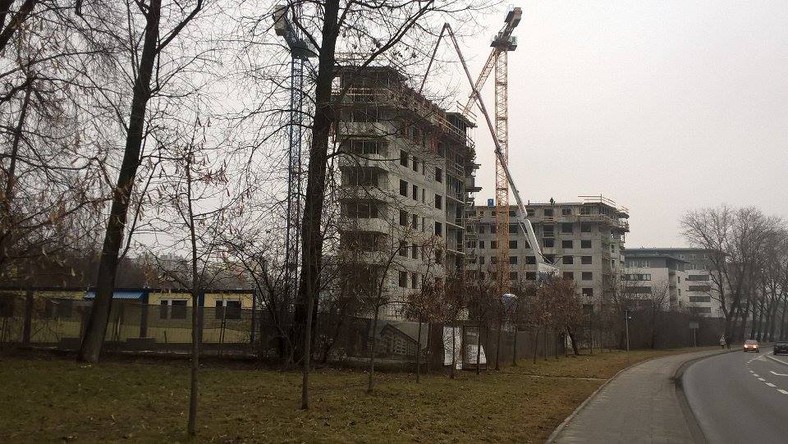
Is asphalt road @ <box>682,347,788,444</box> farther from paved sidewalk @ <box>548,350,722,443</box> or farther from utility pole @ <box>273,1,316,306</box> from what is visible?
utility pole @ <box>273,1,316,306</box>

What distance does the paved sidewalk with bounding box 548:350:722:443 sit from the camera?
1211 centimetres

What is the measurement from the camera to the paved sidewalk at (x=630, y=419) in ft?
39.7

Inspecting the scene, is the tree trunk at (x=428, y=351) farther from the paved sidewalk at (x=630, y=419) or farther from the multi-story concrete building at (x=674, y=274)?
the multi-story concrete building at (x=674, y=274)

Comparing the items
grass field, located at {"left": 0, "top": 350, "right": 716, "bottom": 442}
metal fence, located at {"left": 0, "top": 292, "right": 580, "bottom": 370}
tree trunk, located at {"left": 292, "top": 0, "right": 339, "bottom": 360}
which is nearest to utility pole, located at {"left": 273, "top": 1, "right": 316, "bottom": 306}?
tree trunk, located at {"left": 292, "top": 0, "right": 339, "bottom": 360}

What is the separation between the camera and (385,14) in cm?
1803

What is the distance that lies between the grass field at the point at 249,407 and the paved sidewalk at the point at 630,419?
52 cm

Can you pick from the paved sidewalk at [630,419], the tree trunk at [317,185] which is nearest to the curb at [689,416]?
the paved sidewalk at [630,419]

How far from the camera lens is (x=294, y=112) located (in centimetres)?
1759

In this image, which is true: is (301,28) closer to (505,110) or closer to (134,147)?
(134,147)

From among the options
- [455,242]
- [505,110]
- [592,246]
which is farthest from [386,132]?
[592,246]

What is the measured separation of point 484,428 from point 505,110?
296 ft

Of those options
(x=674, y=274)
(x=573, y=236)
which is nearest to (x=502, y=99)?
(x=573, y=236)

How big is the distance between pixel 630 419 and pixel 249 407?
853 cm

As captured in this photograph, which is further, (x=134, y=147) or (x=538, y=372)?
(x=538, y=372)
